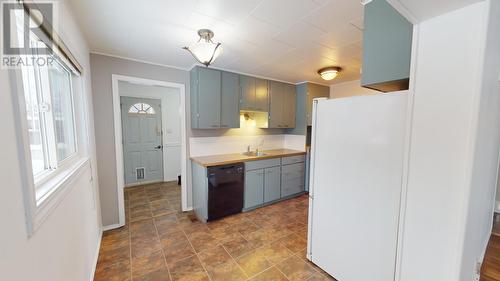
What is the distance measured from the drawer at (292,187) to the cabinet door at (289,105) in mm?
1169

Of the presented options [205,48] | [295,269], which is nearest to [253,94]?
[205,48]

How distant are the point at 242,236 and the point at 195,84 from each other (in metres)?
2.29

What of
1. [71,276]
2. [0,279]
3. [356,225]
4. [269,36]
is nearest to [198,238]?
[71,276]

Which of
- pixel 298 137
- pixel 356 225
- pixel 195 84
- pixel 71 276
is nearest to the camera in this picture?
pixel 71 276

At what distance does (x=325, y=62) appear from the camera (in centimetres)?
275

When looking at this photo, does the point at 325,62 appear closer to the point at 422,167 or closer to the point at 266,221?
the point at 422,167

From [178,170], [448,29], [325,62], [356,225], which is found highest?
[325,62]

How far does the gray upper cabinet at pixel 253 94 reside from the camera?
3381 mm

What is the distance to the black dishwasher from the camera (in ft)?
9.06

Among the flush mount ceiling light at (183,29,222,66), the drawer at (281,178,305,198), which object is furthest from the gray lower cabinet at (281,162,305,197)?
the flush mount ceiling light at (183,29,222,66)

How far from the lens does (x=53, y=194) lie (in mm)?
1016

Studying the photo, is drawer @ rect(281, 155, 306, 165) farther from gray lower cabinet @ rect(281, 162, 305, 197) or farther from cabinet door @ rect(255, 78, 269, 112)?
cabinet door @ rect(255, 78, 269, 112)

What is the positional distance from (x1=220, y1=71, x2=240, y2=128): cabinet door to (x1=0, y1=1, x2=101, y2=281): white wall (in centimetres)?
184

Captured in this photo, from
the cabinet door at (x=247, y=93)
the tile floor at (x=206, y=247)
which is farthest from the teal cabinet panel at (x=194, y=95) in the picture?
the tile floor at (x=206, y=247)
